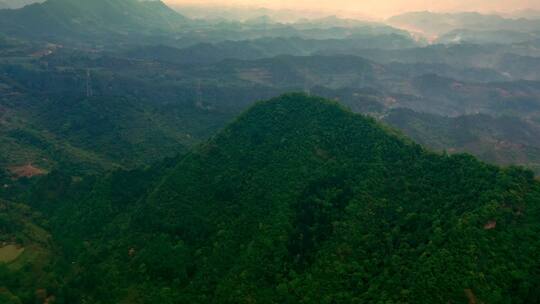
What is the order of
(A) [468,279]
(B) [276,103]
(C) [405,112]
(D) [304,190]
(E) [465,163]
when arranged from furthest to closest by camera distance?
1. (C) [405,112]
2. (B) [276,103]
3. (D) [304,190]
4. (E) [465,163]
5. (A) [468,279]

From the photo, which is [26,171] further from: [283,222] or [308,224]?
[308,224]

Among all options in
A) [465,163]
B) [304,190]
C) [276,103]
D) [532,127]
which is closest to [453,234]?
[465,163]

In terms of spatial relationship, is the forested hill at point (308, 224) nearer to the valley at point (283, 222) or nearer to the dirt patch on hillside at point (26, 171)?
the valley at point (283, 222)

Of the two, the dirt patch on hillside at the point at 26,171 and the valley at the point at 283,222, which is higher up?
the valley at the point at 283,222

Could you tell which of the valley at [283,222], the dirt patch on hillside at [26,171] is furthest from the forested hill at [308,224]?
the dirt patch on hillside at [26,171]

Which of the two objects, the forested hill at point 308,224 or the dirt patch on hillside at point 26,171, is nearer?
the forested hill at point 308,224

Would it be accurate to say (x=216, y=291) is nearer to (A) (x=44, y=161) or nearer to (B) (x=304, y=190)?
(B) (x=304, y=190)
